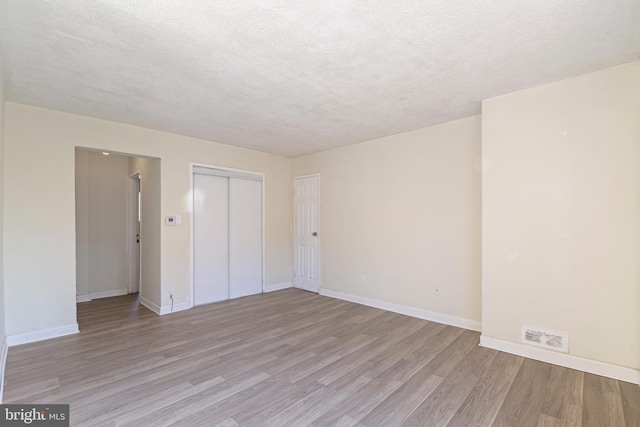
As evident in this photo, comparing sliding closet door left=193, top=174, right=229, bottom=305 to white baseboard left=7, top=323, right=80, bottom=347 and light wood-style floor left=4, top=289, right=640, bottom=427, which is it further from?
white baseboard left=7, top=323, right=80, bottom=347

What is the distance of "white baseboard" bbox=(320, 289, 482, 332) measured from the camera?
137 inches

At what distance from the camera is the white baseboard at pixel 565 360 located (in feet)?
7.67

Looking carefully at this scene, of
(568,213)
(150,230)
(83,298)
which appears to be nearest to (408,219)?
(568,213)

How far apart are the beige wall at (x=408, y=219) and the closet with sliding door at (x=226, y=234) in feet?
4.09

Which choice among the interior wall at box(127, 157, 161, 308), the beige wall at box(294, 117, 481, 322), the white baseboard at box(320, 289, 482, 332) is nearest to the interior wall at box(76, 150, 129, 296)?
the interior wall at box(127, 157, 161, 308)

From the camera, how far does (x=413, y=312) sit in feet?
13.0

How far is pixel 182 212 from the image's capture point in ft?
14.3

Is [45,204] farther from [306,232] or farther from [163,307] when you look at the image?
[306,232]

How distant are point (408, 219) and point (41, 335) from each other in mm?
4587

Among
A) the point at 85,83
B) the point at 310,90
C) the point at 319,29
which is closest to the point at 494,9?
the point at 319,29

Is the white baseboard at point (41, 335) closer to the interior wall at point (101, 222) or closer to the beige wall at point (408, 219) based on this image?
the interior wall at point (101, 222)

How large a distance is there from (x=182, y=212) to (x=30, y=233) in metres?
1.63

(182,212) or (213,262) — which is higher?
(182,212)

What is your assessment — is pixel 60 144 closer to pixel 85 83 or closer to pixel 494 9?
pixel 85 83
